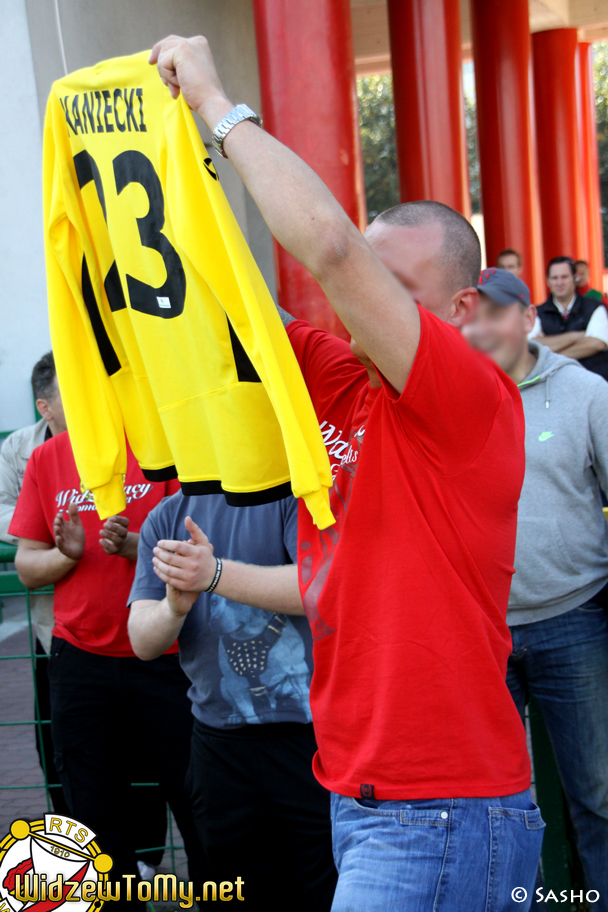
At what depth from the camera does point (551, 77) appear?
16.0 meters

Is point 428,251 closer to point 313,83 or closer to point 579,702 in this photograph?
point 579,702

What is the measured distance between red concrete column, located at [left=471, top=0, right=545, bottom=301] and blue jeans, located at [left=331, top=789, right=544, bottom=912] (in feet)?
38.2

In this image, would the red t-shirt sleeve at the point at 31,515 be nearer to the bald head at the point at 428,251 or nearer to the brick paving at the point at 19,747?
the brick paving at the point at 19,747

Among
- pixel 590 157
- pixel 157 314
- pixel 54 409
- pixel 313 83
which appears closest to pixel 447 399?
pixel 157 314

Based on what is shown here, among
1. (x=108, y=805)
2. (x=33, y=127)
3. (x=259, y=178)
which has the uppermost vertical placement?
(x=33, y=127)

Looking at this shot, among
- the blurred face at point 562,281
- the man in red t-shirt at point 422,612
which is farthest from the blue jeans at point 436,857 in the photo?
the blurred face at point 562,281

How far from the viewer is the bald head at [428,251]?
4.75ft

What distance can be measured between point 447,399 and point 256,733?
124cm

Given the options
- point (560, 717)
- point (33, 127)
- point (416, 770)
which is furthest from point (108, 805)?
point (33, 127)

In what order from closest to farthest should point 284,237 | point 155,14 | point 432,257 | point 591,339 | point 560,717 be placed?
point 284,237 → point 432,257 → point 560,717 → point 591,339 → point 155,14

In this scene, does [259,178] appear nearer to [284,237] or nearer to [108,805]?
[284,237]

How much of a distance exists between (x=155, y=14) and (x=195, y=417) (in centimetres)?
702

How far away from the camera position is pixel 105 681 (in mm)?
2822

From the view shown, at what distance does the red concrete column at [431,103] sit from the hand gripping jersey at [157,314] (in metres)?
8.14
